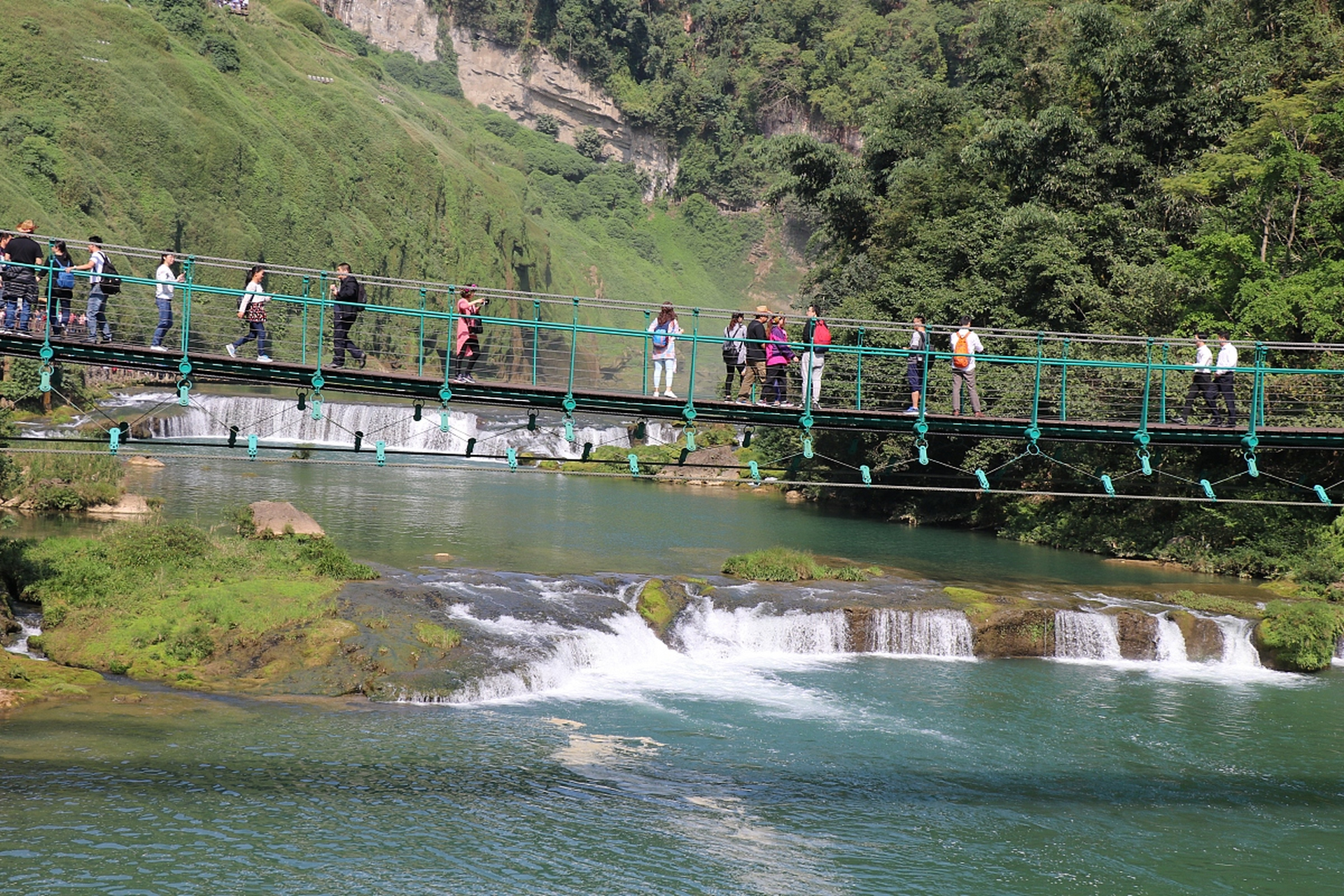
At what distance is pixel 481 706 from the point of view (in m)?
19.6

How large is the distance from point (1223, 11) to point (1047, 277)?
1208 centimetres

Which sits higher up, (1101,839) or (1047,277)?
(1047,277)

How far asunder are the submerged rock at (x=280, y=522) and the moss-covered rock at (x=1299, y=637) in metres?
19.8

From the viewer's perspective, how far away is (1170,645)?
25.5 meters

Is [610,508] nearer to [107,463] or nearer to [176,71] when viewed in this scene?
[107,463]

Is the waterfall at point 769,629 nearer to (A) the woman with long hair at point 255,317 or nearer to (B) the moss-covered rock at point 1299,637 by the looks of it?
(B) the moss-covered rock at point 1299,637

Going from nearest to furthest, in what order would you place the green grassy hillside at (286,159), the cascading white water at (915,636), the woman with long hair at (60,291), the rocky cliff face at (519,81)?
the woman with long hair at (60,291)
the cascading white water at (915,636)
the green grassy hillside at (286,159)
the rocky cliff face at (519,81)

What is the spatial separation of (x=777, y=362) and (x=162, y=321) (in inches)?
364

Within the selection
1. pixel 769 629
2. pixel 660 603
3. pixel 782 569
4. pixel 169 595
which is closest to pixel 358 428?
pixel 782 569

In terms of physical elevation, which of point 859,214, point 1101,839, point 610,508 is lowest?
point 1101,839

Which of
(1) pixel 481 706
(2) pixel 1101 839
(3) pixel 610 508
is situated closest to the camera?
(2) pixel 1101 839

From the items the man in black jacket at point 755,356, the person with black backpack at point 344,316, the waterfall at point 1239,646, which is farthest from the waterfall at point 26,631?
the waterfall at point 1239,646

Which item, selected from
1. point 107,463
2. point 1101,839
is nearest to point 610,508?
point 107,463

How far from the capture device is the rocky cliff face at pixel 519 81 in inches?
5020
